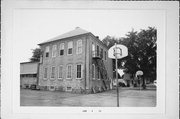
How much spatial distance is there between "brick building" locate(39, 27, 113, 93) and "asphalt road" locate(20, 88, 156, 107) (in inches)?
4.7

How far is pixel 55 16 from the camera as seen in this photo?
3.40 meters

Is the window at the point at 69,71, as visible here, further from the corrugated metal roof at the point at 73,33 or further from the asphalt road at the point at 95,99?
the corrugated metal roof at the point at 73,33

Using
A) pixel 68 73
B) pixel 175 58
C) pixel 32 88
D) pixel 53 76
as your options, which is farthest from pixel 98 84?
pixel 175 58

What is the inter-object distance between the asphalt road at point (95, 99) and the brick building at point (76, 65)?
0.39 feet

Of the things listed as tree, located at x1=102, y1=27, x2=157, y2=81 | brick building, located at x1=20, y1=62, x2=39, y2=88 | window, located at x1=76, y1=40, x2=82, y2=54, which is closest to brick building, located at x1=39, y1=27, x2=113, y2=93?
window, located at x1=76, y1=40, x2=82, y2=54

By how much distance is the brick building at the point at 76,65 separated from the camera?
3.38m

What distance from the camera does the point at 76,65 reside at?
3385 millimetres

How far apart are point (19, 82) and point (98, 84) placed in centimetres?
124

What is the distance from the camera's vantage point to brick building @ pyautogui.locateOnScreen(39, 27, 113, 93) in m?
3.38

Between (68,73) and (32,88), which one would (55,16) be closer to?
(68,73)

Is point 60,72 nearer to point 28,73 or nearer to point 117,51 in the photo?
point 28,73

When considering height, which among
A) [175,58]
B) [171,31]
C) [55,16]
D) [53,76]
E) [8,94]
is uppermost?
[55,16]

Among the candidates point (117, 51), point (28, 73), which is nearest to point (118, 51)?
point (117, 51)

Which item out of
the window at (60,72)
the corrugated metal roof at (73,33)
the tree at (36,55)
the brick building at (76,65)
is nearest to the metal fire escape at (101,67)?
the brick building at (76,65)
